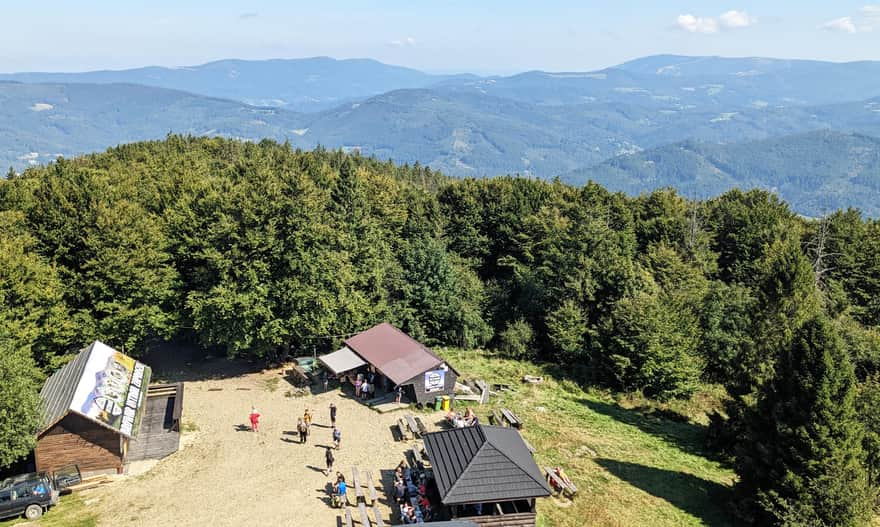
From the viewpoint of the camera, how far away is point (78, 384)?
26641 mm

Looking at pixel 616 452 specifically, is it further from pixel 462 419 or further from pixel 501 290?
pixel 501 290

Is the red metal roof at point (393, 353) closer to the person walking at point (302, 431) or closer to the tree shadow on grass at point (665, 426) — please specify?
the person walking at point (302, 431)

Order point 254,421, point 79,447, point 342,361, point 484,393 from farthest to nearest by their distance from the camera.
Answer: point 342,361, point 484,393, point 254,421, point 79,447

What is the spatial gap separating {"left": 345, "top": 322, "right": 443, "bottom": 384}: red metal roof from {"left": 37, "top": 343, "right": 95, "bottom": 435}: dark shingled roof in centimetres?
1509

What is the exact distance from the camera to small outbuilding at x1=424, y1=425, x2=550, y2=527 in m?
21.6

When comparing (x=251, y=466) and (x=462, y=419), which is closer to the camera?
(x=251, y=466)

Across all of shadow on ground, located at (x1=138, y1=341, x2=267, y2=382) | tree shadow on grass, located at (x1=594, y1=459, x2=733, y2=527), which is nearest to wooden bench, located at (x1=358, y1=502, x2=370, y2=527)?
tree shadow on grass, located at (x1=594, y1=459, x2=733, y2=527)

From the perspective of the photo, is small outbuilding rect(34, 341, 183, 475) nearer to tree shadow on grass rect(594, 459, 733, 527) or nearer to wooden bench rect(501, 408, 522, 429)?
wooden bench rect(501, 408, 522, 429)

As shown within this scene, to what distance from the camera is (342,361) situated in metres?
35.6

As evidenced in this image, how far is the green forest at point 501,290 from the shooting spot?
23297 mm

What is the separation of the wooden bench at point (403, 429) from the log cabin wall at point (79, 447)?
44.0 ft

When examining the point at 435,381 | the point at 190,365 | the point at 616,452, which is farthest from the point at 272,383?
the point at 616,452

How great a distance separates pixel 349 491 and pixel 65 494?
40.6 feet

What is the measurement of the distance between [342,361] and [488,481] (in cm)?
1601
